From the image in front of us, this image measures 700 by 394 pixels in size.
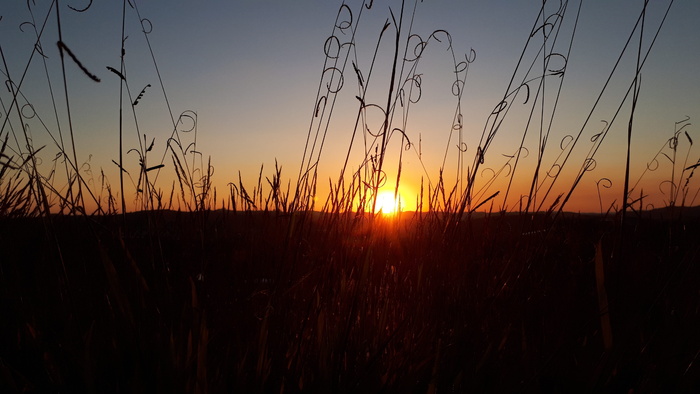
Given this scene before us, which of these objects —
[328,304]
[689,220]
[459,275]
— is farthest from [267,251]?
[689,220]

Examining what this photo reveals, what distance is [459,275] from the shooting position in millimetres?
1620

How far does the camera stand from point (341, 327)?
1.06 m

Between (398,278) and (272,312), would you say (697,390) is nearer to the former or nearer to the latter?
(398,278)

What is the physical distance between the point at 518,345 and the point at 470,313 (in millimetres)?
161

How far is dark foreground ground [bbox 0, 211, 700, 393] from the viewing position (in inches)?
34.8

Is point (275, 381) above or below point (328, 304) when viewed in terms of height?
below

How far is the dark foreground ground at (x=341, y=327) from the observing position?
0.88 meters

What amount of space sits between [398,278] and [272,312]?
2.07 feet

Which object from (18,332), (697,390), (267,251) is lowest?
(697,390)

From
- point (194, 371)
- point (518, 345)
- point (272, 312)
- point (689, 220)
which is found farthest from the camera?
point (689, 220)

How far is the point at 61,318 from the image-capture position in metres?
1.22

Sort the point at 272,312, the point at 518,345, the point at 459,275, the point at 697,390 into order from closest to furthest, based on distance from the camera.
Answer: the point at 697,390 → the point at 272,312 → the point at 518,345 → the point at 459,275

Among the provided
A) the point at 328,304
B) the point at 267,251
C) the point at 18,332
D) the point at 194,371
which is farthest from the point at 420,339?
the point at 18,332

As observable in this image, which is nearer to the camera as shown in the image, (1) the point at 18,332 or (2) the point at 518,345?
(1) the point at 18,332
